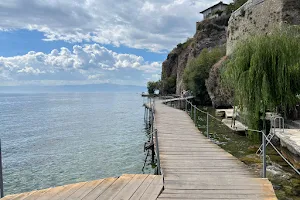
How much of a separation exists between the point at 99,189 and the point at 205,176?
8.19ft

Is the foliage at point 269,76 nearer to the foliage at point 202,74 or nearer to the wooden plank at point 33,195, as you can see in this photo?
the wooden plank at point 33,195

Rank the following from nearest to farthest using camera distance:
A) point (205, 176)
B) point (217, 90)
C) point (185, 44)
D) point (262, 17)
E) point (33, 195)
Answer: point (33, 195) < point (205, 176) < point (262, 17) < point (217, 90) < point (185, 44)

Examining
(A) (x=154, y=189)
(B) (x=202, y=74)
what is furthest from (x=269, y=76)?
(B) (x=202, y=74)

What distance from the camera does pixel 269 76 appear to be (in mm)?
13289

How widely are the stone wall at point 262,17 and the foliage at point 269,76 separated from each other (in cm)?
795

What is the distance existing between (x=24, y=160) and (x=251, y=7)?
26680 mm

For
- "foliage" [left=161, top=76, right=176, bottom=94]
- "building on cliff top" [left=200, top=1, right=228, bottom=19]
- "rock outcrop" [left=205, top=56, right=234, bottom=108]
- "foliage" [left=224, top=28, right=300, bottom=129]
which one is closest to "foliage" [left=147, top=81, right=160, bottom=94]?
"foliage" [left=161, top=76, right=176, bottom=94]

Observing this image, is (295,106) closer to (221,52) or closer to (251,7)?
(251,7)

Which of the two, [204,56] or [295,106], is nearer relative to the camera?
[295,106]

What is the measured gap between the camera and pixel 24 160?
1716 cm

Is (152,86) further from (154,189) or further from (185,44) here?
(154,189)

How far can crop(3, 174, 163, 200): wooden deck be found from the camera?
17.3 feet

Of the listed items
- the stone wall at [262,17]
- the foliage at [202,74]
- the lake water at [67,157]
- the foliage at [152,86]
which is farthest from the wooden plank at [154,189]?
the foliage at [152,86]

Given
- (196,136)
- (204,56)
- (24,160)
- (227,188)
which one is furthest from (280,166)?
(204,56)
